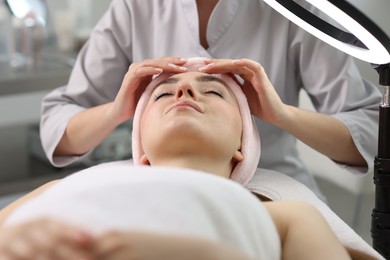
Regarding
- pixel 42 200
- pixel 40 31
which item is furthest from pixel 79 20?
pixel 42 200

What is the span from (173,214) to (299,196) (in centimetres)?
53

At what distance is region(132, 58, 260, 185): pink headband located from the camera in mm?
1304

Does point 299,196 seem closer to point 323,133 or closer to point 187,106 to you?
point 323,133

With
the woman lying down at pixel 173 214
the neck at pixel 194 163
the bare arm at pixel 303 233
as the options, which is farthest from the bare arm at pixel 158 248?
the neck at pixel 194 163

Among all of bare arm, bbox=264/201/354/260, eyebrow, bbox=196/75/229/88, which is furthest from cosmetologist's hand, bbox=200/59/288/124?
bare arm, bbox=264/201/354/260

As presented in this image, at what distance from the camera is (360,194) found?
2191 millimetres

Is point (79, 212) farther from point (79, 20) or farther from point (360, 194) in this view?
point (79, 20)

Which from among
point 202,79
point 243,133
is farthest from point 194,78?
point 243,133

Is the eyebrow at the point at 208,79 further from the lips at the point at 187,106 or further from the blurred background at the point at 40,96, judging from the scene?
the blurred background at the point at 40,96

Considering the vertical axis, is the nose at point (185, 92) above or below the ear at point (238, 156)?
above

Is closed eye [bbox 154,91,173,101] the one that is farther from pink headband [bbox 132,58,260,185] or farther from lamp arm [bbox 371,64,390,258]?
lamp arm [bbox 371,64,390,258]

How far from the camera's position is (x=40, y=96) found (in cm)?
296

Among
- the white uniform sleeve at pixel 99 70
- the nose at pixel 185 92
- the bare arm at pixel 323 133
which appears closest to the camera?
the nose at pixel 185 92

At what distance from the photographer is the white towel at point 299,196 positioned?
1.19m
